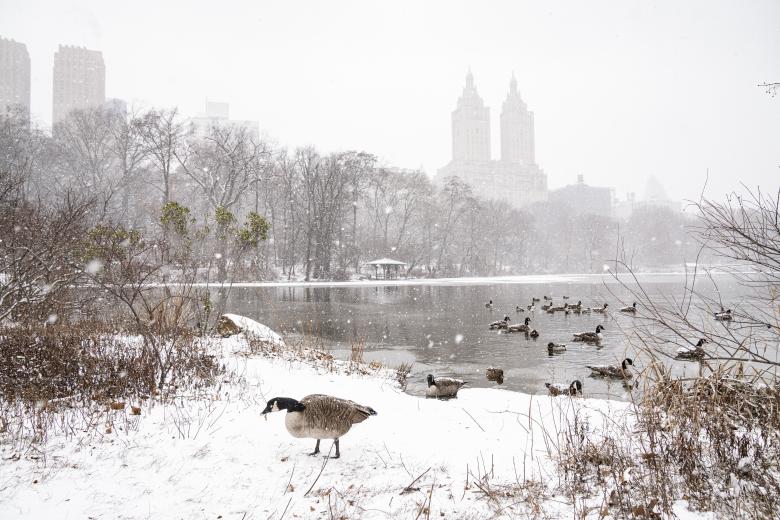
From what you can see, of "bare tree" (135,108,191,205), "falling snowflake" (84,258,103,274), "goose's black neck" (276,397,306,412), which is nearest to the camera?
"goose's black neck" (276,397,306,412)

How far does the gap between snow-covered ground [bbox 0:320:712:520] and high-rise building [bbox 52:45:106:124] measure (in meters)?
197

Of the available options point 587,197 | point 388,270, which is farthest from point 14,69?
point 587,197

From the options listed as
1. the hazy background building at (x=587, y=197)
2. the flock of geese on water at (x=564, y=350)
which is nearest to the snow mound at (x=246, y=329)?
the flock of geese on water at (x=564, y=350)

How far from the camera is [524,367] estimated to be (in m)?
11.5

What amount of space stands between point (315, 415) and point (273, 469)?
0.66 meters

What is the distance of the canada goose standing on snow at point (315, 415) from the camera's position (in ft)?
15.0

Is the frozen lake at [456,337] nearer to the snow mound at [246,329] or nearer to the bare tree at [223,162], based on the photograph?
the snow mound at [246,329]

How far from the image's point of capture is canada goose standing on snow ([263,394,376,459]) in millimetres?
4566

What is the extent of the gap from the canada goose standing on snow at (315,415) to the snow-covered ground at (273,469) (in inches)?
13.3

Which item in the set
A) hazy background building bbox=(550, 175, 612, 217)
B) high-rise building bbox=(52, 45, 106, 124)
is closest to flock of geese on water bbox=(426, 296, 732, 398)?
hazy background building bbox=(550, 175, 612, 217)

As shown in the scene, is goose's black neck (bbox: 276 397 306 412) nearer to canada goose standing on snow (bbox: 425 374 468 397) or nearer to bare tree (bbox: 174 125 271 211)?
canada goose standing on snow (bbox: 425 374 468 397)

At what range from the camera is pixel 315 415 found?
4578 mm

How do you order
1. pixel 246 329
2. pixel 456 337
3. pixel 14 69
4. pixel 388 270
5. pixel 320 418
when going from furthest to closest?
pixel 14 69 → pixel 388 270 → pixel 456 337 → pixel 246 329 → pixel 320 418

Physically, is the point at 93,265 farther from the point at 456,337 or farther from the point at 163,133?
the point at 163,133
